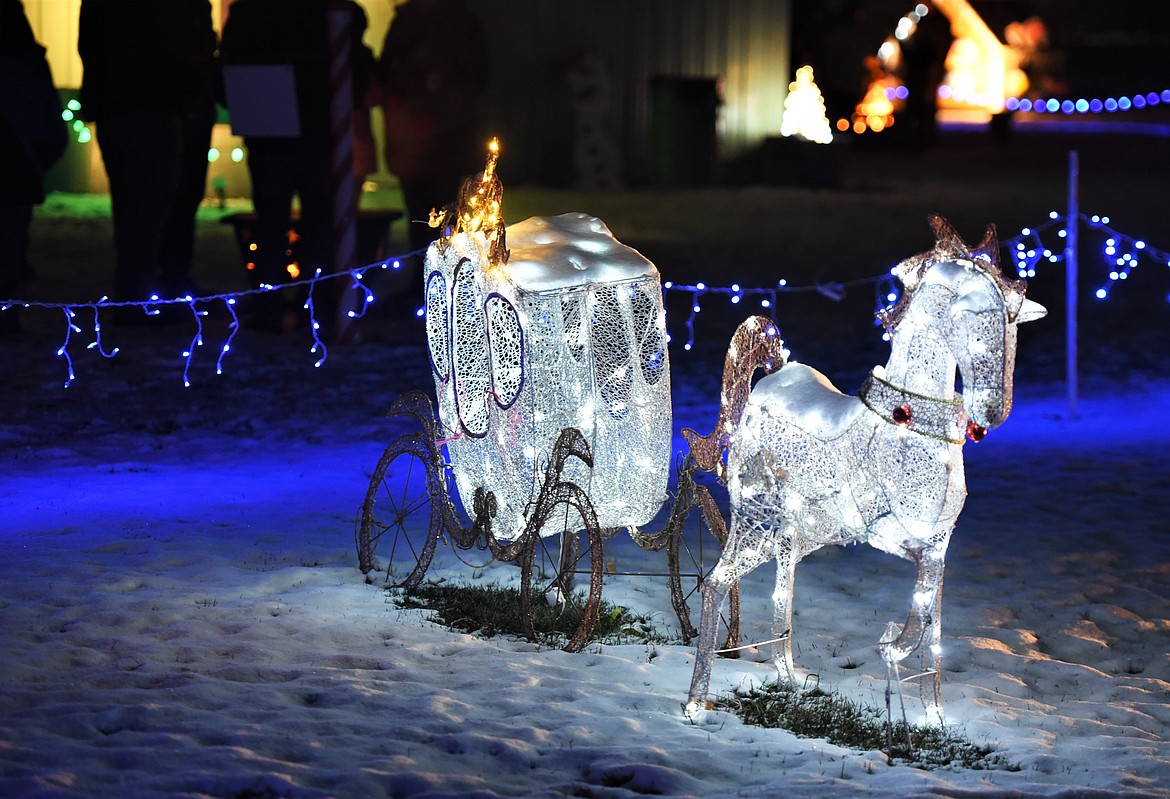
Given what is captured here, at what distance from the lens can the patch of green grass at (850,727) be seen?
15.8 feet

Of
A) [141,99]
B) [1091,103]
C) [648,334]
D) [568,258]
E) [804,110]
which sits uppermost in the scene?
[1091,103]

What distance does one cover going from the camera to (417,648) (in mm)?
5570

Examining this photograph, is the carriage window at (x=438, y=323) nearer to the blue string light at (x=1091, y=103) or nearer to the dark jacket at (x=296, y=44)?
the dark jacket at (x=296, y=44)

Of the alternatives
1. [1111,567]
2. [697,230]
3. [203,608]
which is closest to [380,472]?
[203,608]

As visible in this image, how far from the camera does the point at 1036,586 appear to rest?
6.73 metres

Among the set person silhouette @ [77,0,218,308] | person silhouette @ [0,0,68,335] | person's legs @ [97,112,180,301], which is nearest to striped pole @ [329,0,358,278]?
person silhouette @ [77,0,218,308]

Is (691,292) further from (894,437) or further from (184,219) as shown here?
(894,437)

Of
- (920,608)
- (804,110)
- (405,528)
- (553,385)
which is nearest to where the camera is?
(920,608)

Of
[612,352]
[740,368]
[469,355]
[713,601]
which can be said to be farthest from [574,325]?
[713,601]

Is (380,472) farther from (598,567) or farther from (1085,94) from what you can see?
(1085,94)

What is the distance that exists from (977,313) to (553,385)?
1.77 metres

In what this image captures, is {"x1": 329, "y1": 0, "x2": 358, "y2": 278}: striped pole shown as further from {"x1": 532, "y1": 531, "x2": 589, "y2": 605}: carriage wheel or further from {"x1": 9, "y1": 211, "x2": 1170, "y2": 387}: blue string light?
{"x1": 532, "y1": 531, "x2": 589, "y2": 605}: carriage wheel

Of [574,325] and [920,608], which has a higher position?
[574,325]

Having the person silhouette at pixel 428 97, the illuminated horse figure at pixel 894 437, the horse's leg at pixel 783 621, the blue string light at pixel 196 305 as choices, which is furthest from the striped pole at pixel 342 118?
the horse's leg at pixel 783 621
